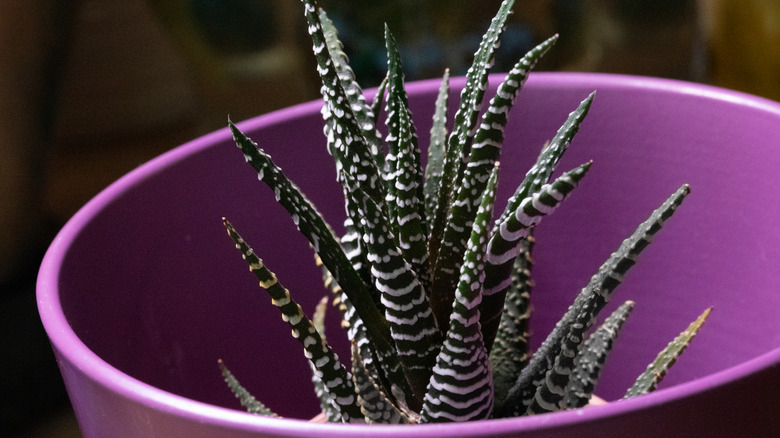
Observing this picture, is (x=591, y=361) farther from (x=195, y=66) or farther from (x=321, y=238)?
(x=195, y=66)

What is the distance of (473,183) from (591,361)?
8 cm

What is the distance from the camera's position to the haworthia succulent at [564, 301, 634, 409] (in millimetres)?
293

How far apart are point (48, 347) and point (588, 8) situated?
1.84 feet

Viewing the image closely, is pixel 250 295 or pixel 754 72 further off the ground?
pixel 754 72

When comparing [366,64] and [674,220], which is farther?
[366,64]

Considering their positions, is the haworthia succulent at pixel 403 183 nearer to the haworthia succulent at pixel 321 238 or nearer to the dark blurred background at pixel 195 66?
the haworthia succulent at pixel 321 238

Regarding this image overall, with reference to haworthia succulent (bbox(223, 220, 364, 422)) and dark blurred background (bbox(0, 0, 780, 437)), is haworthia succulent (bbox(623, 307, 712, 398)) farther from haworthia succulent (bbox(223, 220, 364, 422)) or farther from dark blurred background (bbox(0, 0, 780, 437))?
dark blurred background (bbox(0, 0, 780, 437))

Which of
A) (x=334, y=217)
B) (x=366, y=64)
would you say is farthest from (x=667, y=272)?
(x=366, y=64)

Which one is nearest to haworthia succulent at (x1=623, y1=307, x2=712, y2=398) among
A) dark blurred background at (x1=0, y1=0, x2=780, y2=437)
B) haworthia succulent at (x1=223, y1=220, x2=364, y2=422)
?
haworthia succulent at (x1=223, y1=220, x2=364, y2=422)

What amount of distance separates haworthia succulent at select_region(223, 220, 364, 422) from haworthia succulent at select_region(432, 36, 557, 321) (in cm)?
4

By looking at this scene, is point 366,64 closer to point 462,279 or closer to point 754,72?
point 754,72

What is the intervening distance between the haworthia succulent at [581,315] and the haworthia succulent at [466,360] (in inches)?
0.8

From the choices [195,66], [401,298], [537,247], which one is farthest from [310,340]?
[195,66]

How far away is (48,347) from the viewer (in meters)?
0.60
